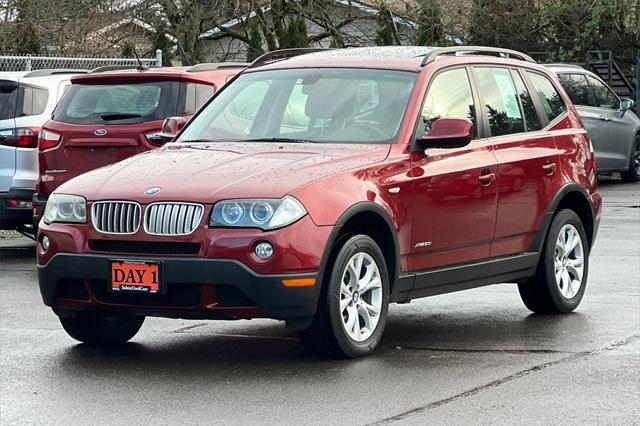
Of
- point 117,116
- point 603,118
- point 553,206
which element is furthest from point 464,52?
point 603,118

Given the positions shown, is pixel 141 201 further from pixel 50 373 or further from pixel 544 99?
pixel 544 99

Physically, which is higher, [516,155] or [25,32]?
[516,155]

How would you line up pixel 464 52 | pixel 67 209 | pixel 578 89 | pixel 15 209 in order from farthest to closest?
pixel 578 89, pixel 15 209, pixel 464 52, pixel 67 209

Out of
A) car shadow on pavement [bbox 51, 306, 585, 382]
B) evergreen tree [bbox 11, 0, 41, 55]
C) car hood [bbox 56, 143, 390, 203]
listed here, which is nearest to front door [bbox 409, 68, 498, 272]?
car hood [bbox 56, 143, 390, 203]

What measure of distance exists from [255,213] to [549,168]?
2.84 metres

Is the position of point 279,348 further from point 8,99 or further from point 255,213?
point 8,99

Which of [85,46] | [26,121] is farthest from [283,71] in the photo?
[85,46]

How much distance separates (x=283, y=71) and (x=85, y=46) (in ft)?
82.9

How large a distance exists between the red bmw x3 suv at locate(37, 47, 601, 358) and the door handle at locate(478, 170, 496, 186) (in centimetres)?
1

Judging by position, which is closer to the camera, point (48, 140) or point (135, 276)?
point (135, 276)

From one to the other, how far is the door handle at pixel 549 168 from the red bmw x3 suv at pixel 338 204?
14 mm

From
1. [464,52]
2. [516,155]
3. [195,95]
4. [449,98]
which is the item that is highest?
[464,52]

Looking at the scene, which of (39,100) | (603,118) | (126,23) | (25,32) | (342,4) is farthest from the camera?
(342,4)

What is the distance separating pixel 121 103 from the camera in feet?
43.9
